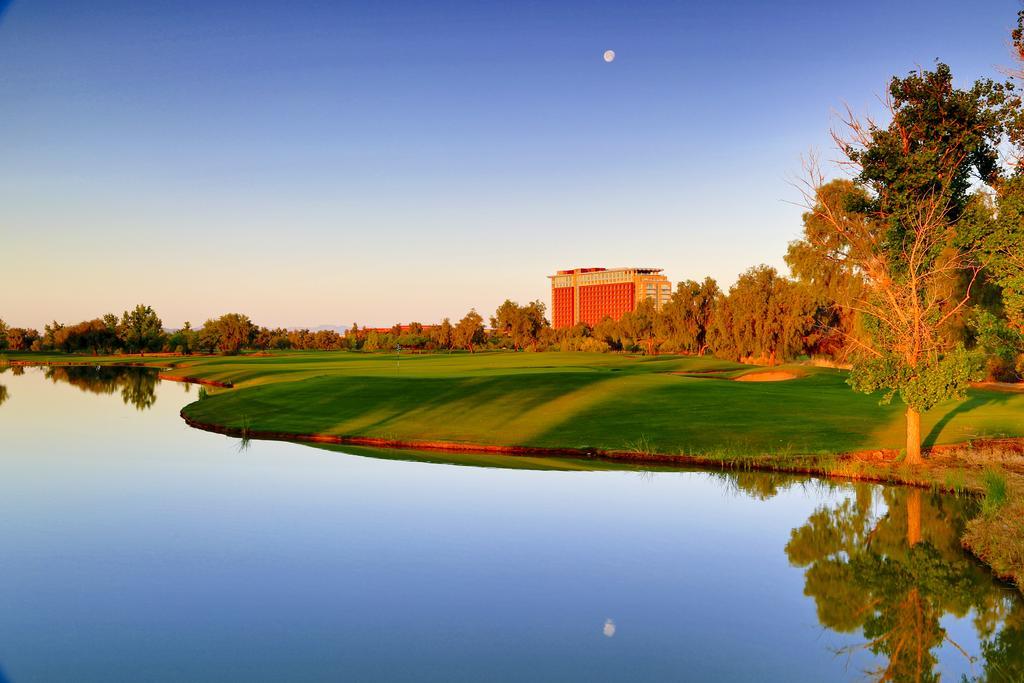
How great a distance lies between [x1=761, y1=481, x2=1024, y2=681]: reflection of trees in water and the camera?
12836mm

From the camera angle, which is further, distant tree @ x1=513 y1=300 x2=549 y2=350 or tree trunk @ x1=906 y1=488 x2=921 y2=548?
distant tree @ x1=513 y1=300 x2=549 y2=350

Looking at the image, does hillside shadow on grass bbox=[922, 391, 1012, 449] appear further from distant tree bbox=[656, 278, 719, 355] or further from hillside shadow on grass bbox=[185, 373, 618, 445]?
distant tree bbox=[656, 278, 719, 355]

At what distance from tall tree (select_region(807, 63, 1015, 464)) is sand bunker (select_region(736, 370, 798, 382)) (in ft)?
109

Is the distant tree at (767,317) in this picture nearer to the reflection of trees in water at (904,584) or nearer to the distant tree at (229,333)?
the reflection of trees in water at (904,584)

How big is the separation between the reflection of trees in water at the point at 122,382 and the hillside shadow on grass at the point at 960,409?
52618mm

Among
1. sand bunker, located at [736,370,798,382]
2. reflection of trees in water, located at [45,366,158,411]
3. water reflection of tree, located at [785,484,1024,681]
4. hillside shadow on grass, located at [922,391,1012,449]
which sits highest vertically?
sand bunker, located at [736,370,798,382]

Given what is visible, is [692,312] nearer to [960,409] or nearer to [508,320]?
[508,320]

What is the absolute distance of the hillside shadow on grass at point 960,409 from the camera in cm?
3070

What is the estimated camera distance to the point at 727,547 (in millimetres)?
19109

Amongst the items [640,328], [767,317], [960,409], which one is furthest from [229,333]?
[960,409]

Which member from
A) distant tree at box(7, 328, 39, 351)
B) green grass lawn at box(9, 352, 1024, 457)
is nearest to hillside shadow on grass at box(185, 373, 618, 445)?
green grass lawn at box(9, 352, 1024, 457)

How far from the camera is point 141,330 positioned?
6309 inches

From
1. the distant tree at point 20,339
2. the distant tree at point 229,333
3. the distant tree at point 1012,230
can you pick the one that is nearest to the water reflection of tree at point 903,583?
the distant tree at point 1012,230

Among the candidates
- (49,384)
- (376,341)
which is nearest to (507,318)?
(376,341)
